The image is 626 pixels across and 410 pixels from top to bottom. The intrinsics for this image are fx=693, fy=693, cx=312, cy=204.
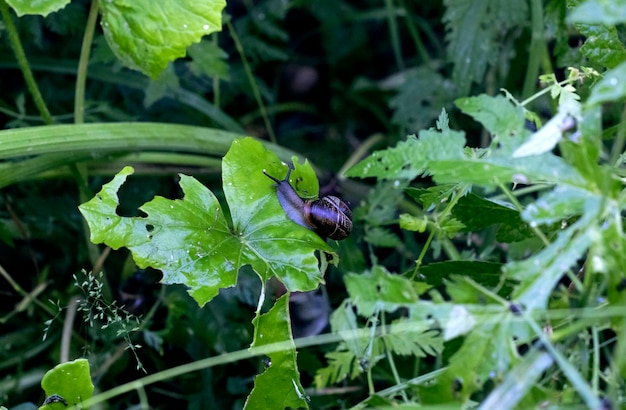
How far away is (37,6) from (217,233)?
1.88 ft

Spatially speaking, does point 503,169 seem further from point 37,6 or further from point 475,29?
point 475,29

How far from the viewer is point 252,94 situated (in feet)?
8.05

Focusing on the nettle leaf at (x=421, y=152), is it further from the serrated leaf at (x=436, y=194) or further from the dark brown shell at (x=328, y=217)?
the dark brown shell at (x=328, y=217)

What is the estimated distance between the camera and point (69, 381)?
1172 millimetres

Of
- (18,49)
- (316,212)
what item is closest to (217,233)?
(316,212)

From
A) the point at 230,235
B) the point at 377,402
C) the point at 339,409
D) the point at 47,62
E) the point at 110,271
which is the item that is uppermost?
the point at 47,62

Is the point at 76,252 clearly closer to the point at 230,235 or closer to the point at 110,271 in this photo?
the point at 110,271

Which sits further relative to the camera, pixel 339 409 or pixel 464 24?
pixel 464 24

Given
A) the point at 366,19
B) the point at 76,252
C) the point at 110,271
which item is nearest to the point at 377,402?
the point at 110,271

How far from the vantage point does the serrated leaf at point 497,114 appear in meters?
0.99

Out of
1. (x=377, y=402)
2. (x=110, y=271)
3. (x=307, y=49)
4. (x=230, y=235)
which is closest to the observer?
(x=377, y=402)

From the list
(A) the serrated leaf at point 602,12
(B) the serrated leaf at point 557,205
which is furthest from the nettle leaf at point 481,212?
(A) the serrated leaf at point 602,12

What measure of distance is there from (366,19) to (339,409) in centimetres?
171

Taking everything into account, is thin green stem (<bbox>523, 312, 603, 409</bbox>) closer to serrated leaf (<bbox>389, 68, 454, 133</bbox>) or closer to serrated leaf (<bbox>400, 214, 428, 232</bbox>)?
serrated leaf (<bbox>400, 214, 428, 232</bbox>)
